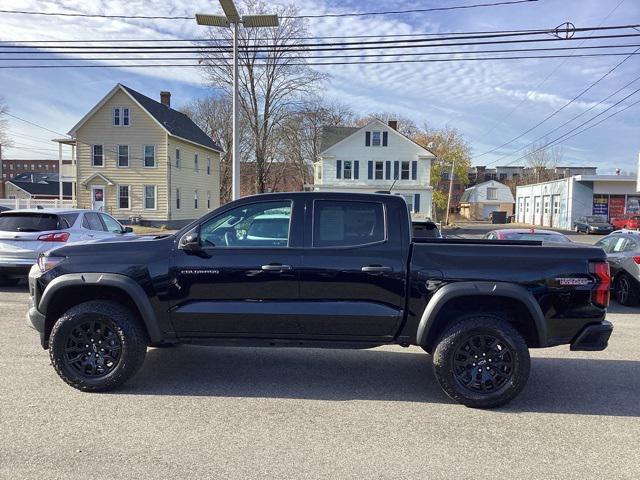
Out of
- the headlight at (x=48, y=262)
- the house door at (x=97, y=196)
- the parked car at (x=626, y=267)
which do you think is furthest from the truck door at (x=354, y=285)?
the house door at (x=97, y=196)

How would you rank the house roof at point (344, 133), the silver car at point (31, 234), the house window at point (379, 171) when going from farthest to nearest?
Result: 1. the house window at point (379, 171)
2. the house roof at point (344, 133)
3. the silver car at point (31, 234)

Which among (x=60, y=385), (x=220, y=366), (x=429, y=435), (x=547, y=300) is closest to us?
(x=429, y=435)

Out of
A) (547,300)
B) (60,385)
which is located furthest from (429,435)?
(60,385)

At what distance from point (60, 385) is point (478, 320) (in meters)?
3.94

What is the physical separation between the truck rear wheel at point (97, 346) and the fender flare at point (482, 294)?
264 cm

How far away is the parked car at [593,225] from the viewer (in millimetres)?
38031

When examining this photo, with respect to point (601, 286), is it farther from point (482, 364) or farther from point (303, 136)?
point (303, 136)

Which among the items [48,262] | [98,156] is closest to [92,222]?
[48,262]

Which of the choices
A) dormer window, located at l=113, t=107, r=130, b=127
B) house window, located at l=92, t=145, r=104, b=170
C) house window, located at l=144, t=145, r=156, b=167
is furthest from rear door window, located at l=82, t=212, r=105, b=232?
house window, located at l=92, t=145, r=104, b=170

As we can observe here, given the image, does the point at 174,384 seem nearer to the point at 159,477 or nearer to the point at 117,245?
the point at 117,245

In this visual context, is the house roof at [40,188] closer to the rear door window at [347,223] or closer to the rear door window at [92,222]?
the rear door window at [92,222]

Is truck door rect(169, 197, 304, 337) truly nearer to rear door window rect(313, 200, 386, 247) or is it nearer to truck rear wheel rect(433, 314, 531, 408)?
rear door window rect(313, 200, 386, 247)

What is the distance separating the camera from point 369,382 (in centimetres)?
517

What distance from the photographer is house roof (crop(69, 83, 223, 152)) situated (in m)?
35.6
